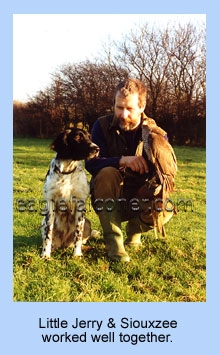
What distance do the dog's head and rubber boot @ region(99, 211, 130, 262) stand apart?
0.59 m

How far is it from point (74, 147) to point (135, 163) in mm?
586

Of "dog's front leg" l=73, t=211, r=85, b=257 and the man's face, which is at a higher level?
the man's face

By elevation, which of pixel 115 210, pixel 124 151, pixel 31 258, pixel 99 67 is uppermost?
pixel 99 67

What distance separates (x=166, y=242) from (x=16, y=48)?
243cm

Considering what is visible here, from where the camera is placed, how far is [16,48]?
4.66 meters

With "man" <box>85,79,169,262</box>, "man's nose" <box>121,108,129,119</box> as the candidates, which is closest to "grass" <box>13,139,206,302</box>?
"man" <box>85,79,169,262</box>

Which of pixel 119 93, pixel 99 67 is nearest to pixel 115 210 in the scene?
pixel 119 93

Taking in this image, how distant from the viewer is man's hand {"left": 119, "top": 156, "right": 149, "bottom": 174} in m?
4.59

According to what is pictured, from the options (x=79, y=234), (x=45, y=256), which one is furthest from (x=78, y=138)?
(x=45, y=256)

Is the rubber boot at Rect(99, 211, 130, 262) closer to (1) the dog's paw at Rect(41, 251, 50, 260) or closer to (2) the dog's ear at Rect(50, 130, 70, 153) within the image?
(1) the dog's paw at Rect(41, 251, 50, 260)

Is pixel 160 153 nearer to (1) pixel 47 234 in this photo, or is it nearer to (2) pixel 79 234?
(2) pixel 79 234

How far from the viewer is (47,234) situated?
187 inches

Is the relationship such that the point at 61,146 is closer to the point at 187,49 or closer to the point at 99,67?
the point at 99,67

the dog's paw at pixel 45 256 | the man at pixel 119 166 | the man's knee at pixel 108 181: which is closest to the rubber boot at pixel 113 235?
the man at pixel 119 166
